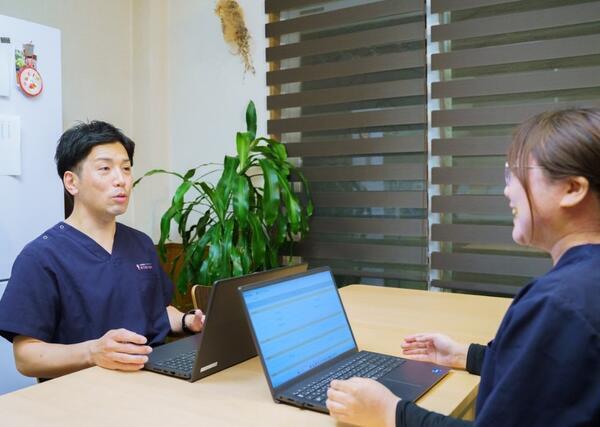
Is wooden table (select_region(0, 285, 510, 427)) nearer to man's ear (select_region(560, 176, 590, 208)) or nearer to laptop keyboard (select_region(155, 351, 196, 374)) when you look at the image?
laptop keyboard (select_region(155, 351, 196, 374))

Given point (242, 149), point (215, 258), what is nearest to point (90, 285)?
point (215, 258)

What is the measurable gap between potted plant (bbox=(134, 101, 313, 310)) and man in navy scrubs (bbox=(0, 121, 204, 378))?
797 mm

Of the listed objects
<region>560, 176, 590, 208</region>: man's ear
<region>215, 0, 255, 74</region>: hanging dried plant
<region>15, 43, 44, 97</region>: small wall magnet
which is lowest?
<region>560, 176, 590, 208</region>: man's ear

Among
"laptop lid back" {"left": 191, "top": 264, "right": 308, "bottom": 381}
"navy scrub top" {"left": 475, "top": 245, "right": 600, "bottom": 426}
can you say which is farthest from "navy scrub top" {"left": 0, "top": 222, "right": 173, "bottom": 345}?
"navy scrub top" {"left": 475, "top": 245, "right": 600, "bottom": 426}

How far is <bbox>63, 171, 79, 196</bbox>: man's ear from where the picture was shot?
5.56 feet

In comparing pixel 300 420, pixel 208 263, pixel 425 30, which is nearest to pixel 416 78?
pixel 425 30

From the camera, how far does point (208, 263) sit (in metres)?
2.68

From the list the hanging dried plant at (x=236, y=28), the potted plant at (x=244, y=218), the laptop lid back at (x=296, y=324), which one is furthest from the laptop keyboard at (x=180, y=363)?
the hanging dried plant at (x=236, y=28)

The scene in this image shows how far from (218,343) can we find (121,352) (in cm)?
24

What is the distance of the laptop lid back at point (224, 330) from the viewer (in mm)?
1213

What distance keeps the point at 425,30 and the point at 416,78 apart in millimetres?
236

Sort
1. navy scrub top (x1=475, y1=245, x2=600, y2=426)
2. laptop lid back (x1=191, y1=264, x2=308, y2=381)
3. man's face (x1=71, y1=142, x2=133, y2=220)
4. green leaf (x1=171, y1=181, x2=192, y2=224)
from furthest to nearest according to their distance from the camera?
green leaf (x1=171, y1=181, x2=192, y2=224)
man's face (x1=71, y1=142, x2=133, y2=220)
laptop lid back (x1=191, y1=264, x2=308, y2=381)
navy scrub top (x1=475, y1=245, x2=600, y2=426)

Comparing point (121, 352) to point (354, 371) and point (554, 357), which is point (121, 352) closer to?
point (354, 371)

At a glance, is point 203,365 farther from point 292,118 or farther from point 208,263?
point 292,118
